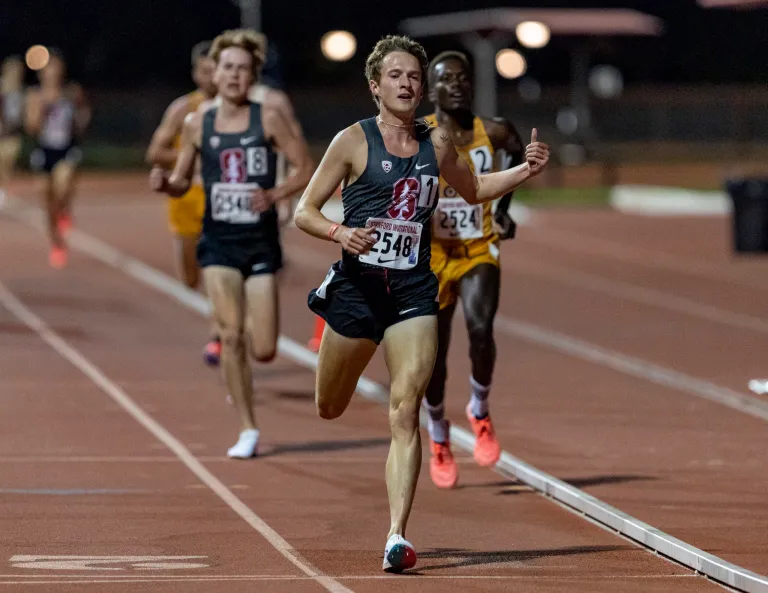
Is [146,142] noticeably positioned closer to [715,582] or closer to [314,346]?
[314,346]

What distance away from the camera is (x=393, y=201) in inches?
318

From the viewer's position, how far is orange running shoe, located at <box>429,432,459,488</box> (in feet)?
33.0

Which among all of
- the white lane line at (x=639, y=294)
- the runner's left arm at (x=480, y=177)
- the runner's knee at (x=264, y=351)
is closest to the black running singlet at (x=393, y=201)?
the runner's left arm at (x=480, y=177)

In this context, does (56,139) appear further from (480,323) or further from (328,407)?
(328,407)

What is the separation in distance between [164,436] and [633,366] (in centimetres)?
498

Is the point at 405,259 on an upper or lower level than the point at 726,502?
upper

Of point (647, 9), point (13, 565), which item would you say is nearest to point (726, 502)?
point (13, 565)

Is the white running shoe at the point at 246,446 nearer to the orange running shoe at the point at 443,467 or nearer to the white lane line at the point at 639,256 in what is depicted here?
the orange running shoe at the point at 443,467

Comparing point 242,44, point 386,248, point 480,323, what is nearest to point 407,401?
point 386,248

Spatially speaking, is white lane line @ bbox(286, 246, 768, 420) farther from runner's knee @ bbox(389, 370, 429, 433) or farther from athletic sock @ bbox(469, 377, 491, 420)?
runner's knee @ bbox(389, 370, 429, 433)

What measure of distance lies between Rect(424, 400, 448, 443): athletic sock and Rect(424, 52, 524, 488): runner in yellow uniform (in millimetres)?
54

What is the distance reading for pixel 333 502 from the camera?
9633mm

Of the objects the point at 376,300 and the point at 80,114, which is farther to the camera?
the point at 80,114

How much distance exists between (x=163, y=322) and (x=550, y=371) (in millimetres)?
4772
